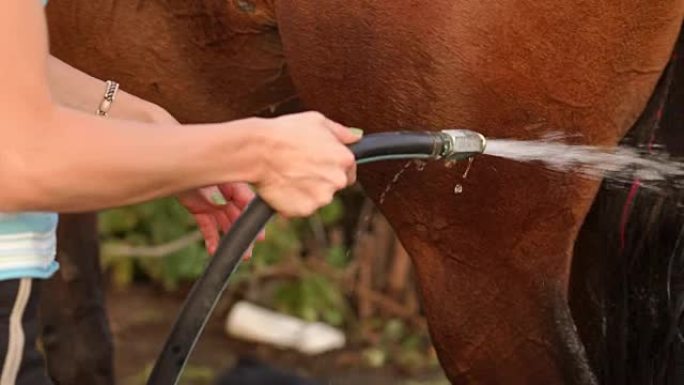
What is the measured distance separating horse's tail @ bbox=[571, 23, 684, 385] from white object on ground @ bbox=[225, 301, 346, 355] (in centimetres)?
185

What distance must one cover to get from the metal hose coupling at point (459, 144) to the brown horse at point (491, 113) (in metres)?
0.27

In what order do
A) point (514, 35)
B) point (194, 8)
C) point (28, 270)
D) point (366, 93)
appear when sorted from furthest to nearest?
point (194, 8) → point (366, 93) → point (514, 35) → point (28, 270)

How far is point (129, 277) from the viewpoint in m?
4.20

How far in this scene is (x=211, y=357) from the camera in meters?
3.77

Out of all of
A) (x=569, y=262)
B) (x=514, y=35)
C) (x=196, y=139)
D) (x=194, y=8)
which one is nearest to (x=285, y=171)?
(x=196, y=139)

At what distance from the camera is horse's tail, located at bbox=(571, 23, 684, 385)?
188 cm

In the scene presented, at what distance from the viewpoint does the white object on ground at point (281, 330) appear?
3.77m

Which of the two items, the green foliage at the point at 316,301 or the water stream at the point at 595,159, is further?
the green foliage at the point at 316,301

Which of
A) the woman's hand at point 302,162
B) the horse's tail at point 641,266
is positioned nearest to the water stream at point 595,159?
the horse's tail at point 641,266

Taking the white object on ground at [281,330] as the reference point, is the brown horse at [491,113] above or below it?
above

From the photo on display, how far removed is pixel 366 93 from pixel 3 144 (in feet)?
2.34

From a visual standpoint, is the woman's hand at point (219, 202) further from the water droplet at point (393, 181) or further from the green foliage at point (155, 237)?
the green foliage at point (155, 237)

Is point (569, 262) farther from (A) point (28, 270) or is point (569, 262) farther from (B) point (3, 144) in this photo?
(B) point (3, 144)

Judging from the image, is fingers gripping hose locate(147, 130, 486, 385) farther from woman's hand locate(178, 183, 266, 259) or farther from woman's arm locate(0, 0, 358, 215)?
woman's hand locate(178, 183, 266, 259)
